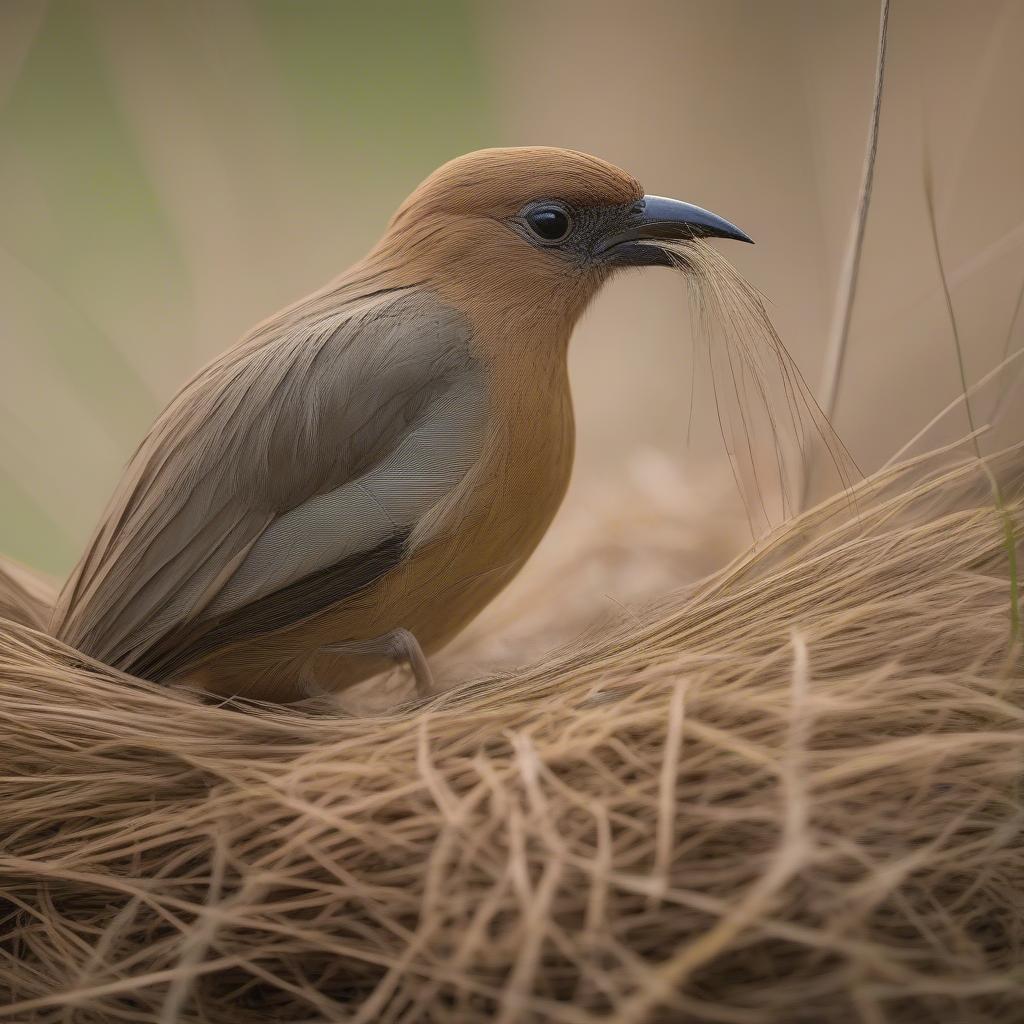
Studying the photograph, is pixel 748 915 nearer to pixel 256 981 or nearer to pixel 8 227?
pixel 256 981

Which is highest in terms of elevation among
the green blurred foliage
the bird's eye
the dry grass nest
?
the green blurred foliage

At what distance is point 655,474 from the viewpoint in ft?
6.64

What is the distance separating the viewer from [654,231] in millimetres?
1170

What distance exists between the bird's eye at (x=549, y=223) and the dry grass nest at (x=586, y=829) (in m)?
0.49

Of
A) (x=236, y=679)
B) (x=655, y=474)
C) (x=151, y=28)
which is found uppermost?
(x=151, y=28)

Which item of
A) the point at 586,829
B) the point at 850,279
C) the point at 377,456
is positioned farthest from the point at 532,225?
the point at 586,829

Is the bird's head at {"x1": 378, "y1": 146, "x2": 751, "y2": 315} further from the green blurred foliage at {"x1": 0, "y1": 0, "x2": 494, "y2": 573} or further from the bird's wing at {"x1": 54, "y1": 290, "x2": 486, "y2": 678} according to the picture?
the green blurred foliage at {"x1": 0, "y1": 0, "x2": 494, "y2": 573}

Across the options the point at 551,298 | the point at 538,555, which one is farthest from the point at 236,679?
the point at 538,555

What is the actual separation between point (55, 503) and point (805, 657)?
1655 millimetres

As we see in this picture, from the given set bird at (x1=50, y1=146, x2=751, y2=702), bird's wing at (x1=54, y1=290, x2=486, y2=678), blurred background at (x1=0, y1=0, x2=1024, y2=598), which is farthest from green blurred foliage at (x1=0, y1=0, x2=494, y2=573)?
bird's wing at (x1=54, y1=290, x2=486, y2=678)

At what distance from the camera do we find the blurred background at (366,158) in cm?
187

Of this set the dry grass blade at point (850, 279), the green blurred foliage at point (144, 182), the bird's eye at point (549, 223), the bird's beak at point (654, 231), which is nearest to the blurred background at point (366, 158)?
the green blurred foliage at point (144, 182)

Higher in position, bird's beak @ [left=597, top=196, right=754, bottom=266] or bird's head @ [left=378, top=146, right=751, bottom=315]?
bird's head @ [left=378, top=146, right=751, bottom=315]

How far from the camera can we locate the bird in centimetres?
104
